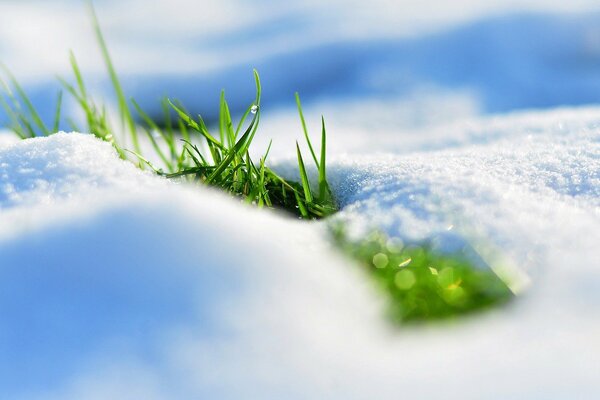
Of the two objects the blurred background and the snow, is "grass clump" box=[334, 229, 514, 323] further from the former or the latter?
the blurred background

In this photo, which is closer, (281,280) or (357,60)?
(281,280)

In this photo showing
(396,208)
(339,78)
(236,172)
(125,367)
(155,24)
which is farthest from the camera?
(155,24)

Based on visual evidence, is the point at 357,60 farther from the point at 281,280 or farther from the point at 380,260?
the point at 281,280

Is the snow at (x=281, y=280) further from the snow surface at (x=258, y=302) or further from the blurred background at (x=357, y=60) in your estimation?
the blurred background at (x=357, y=60)

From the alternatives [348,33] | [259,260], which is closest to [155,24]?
[348,33]

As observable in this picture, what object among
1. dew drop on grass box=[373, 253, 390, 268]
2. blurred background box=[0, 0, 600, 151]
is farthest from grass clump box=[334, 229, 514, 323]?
blurred background box=[0, 0, 600, 151]

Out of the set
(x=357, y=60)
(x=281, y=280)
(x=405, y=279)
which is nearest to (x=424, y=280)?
(x=405, y=279)

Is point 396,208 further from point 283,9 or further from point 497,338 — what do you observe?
point 283,9
